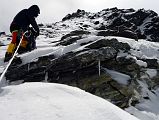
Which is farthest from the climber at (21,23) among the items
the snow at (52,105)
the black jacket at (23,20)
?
the snow at (52,105)

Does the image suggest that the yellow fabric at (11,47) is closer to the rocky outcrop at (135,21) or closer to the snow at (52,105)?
the snow at (52,105)

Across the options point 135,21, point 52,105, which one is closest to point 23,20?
point 52,105

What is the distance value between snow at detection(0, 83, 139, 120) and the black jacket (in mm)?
7293

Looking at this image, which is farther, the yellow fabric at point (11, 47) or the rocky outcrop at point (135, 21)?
the rocky outcrop at point (135, 21)

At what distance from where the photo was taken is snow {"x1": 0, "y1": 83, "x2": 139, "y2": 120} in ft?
14.7

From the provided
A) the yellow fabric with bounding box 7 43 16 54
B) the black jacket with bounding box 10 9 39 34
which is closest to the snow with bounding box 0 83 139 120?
the yellow fabric with bounding box 7 43 16 54

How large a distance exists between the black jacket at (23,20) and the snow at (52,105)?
7293 millimetres

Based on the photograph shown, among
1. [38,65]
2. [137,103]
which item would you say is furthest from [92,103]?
[38,65]

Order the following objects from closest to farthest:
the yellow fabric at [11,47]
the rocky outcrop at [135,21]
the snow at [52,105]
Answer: the snow at [52,105] → the yellow fabric at [11,47] → the rocky outcrop at [135,21]

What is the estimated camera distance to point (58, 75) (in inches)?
473

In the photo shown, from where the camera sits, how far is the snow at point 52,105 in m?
4.47

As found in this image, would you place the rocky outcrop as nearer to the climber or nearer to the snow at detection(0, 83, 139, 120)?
the climber

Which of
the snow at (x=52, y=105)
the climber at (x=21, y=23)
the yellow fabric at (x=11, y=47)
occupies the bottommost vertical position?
the snow at (x=52, y=105)

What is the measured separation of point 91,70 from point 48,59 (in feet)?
5.45
